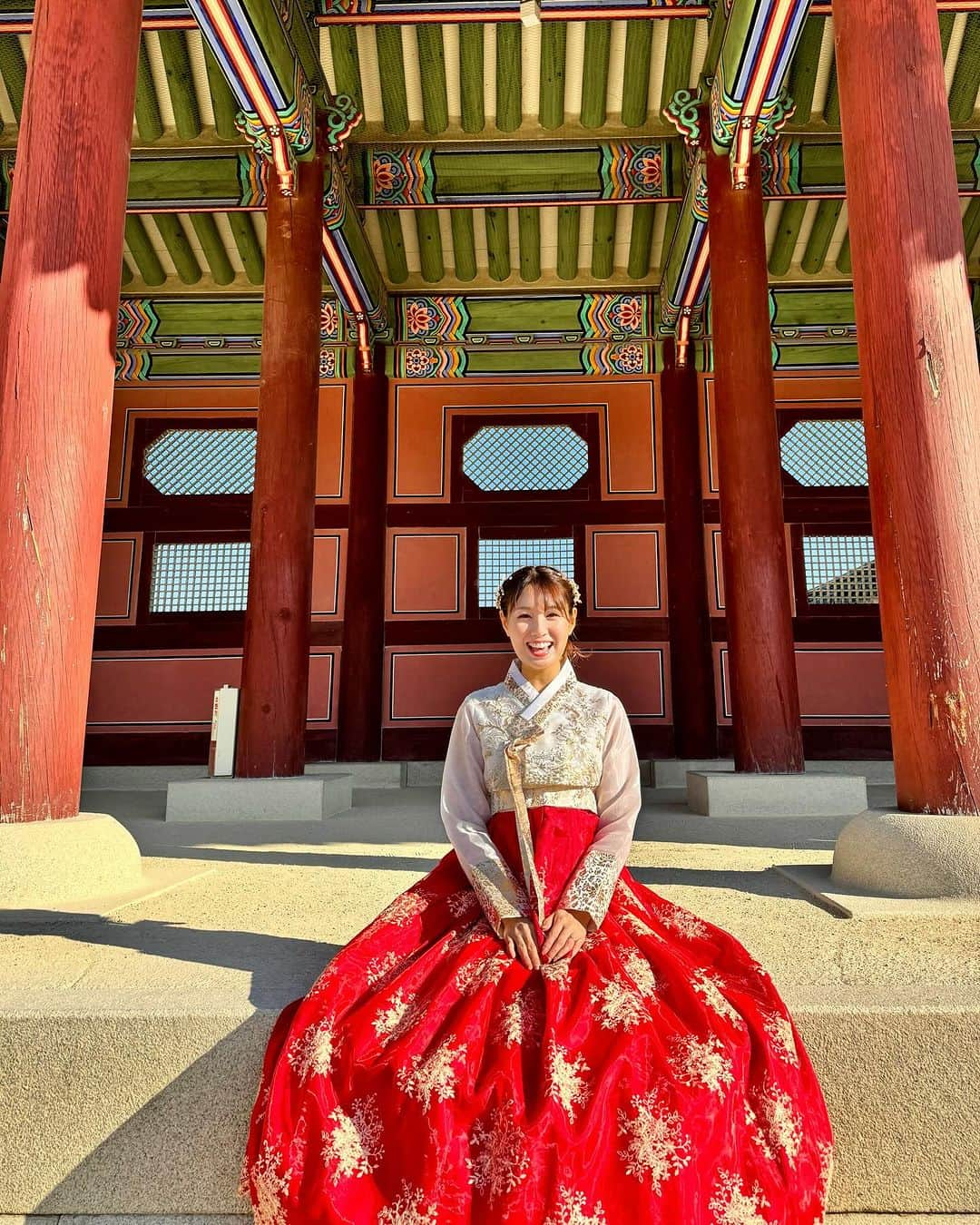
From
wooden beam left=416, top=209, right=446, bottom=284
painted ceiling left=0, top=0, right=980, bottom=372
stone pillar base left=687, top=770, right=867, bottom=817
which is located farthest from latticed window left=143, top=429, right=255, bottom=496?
stone pillar base left=687, top=770, right=867, bottom=817

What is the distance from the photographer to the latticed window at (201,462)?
26.2ft

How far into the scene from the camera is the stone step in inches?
54.5

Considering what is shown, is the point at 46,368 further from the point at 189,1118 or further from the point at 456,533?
the point at 456,533

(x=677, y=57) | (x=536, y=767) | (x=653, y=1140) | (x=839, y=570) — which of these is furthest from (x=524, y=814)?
(x=839, y=570)

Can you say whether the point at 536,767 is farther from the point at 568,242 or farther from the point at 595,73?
the point at 568,242

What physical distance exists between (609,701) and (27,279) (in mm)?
2086

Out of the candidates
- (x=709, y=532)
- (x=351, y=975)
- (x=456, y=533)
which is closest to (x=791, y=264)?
Answer: (x=709, y=532)

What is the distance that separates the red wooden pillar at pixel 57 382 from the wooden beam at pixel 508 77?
3516 mm

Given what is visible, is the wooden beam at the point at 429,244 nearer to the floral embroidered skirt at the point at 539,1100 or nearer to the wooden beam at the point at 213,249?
the wooden beam at the point at 213,249

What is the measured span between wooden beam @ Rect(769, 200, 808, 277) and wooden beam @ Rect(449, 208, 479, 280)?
2574 mm

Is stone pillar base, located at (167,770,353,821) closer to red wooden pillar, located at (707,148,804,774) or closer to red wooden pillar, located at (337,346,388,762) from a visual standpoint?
red wooden pillar, located at (707,148,804,774)

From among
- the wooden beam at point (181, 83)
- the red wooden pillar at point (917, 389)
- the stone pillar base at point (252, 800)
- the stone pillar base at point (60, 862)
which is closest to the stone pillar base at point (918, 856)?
the red wooden pillar at point (917, 389)

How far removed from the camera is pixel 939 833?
224 cm

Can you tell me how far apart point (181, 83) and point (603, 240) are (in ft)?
11.4
